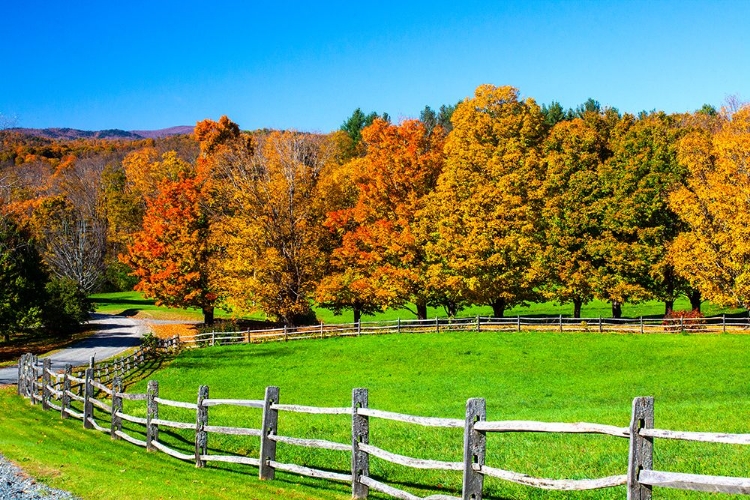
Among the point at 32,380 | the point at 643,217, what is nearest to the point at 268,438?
the point at 32,380

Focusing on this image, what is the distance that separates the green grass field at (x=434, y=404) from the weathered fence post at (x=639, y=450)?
129 inches

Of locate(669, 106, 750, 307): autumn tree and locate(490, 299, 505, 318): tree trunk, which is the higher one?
locate(669, 106, 750, 307): autumn tree

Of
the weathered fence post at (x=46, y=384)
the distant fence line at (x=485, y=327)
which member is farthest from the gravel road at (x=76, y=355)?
the weathered fence post at (x=46, y=384)

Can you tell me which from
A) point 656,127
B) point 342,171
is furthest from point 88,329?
point 656,127

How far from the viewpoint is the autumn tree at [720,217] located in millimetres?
44219

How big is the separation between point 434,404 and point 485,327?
→ 20570 mm

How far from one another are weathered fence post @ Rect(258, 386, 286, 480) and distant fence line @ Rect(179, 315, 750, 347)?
34834mm

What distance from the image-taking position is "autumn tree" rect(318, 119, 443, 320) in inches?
1898

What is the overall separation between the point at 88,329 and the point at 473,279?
35813mm

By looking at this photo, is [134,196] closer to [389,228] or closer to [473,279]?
[389,228]

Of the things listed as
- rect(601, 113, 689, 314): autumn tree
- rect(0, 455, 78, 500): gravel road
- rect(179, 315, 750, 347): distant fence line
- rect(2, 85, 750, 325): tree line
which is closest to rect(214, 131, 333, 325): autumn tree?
rect(2, 85, 750, 325): tree line

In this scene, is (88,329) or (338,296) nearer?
(338,296)

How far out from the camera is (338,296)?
49.5 metres

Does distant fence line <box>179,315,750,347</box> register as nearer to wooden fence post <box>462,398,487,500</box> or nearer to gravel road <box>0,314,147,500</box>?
gravel road <box>0,314,147,500</box>
